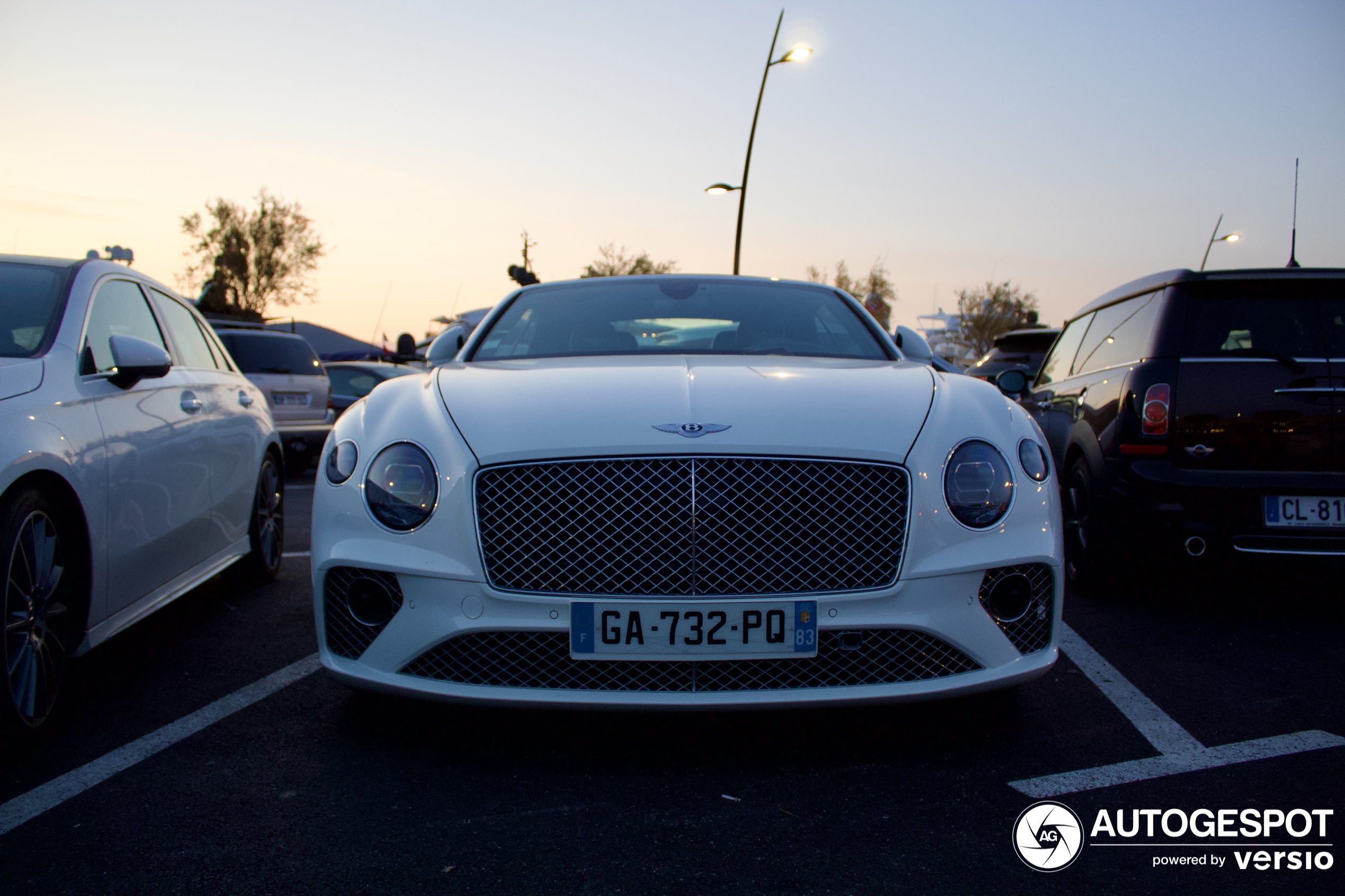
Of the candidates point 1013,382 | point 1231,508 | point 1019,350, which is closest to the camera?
point 1231,508

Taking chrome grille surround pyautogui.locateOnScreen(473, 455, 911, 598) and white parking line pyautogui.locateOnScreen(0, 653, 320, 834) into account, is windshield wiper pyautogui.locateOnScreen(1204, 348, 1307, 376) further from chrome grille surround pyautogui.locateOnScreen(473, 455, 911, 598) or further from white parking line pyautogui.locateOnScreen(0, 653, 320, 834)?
white parking line pyautogui.locateOnScreen(0, 653, 320, 834)

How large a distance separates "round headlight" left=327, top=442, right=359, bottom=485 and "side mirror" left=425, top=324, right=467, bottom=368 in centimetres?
91

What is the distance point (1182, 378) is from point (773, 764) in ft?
9.14

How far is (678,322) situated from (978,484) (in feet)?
5.65

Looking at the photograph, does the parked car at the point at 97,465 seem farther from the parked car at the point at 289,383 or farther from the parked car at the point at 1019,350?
the parked car at the point at 1019,350

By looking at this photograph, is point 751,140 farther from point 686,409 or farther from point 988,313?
point 988,313

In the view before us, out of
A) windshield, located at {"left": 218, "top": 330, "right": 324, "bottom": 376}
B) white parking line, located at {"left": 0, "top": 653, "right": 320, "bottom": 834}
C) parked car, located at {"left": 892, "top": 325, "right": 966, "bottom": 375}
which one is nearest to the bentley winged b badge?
parked car, located at {"left": 892, "top": 325, "right": 966, "bottom": 375}

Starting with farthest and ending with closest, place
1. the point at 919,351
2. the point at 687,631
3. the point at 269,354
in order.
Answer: the point at 269,354 < the point at 919,351 < the point at 687,631

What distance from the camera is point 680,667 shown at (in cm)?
251

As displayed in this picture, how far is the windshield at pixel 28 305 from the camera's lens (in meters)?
3.11

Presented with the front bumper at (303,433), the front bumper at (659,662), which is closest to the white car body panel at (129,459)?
the front bumper at (659,662)

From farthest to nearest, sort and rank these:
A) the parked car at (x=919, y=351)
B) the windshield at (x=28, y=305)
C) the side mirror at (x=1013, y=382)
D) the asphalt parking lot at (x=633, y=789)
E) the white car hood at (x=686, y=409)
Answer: the side mirror at (x=1013, y=382), the parked car at (x=919, y=351), the windshield at (x=28, y=305), the white car hood at (x=686, y=409), the asphalt parking lot at (x=633, y=789)

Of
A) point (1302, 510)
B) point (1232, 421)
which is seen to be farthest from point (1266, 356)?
point (1302, 510)
